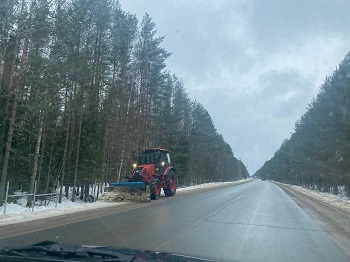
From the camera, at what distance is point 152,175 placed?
25.2m

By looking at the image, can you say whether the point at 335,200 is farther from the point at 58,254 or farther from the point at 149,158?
the point at 58,254

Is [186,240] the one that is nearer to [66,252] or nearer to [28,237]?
[28,237]

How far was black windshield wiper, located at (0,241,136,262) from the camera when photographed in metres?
4.41

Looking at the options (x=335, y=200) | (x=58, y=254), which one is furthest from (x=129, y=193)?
(x=335, y=200)

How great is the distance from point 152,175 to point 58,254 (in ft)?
67.8

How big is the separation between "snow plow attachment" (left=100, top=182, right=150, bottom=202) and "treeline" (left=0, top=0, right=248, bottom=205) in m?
3.38

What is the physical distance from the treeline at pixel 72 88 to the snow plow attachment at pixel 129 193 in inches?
133

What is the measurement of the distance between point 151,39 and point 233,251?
101 feet

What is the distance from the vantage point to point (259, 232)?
11.7 m

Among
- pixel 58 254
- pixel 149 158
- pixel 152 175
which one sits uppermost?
pixel 149 158

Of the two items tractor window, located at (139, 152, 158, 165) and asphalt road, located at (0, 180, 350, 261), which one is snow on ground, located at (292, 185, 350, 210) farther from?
asphalt road, located at (0, 180, 350, 261)

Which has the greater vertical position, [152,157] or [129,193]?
[152,157]

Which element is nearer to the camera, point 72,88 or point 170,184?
point 72,88

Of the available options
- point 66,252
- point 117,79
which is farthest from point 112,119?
point 66,252
